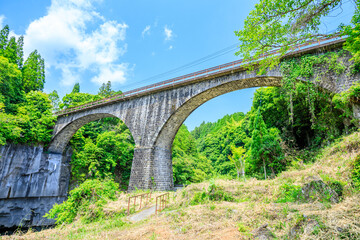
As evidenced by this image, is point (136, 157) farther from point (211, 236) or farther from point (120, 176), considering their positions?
point (211, 236)

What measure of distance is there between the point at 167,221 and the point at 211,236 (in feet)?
5.26

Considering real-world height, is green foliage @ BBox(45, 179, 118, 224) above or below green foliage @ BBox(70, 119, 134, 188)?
below

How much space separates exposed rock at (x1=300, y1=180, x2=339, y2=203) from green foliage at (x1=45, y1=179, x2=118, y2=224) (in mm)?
6586

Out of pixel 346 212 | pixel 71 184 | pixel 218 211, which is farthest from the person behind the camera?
pixel 71 184

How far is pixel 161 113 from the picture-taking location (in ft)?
43.1

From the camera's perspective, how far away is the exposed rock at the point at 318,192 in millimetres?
4162

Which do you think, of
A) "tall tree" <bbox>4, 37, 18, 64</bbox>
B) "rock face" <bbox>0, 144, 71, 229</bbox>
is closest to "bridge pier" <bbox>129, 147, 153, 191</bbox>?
"rock face" <bbox>0, 144, 71, 229</bbox>

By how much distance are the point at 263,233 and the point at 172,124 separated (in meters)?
10.7

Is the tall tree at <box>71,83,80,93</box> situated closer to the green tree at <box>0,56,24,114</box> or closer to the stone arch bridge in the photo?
the green tree at <box>0,56,24,114</box>

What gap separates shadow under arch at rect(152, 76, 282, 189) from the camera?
1152 centimetres

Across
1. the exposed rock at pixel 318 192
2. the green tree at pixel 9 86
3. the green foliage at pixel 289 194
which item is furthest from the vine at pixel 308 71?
the green tree at pixel 9 86

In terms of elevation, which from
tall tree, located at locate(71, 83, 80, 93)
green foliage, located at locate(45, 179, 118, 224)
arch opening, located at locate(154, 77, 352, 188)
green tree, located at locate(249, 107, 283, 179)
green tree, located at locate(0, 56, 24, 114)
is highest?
tall tree, located at locate(71, 83, 80, 93)

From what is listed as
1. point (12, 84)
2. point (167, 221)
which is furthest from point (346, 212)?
point (12, 84)

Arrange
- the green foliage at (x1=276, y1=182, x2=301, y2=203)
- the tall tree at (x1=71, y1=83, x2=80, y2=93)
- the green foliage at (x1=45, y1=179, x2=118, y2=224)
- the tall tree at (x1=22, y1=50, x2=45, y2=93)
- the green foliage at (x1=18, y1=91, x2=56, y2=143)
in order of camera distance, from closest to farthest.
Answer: the green foliage at (x1=276, y1=182, x2=301, y2=203)
the green foliage at (x1=45, y1=179, x2=118, y2=224)
the green foliage at (x1=18, y1=91, x2=56, y2=143)
the tall tree at (x1=22, y1=50, x2=45, y2=93)
the tall tree at (x1=71, y1=83, x2=80, y2=93)
